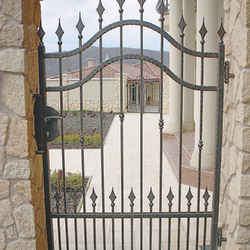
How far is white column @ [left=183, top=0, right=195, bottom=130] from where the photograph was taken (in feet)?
24.1

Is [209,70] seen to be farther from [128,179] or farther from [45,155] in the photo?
[45,155]

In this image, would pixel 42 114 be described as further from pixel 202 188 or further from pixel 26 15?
pixel 202 188

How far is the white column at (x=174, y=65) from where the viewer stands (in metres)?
7.36

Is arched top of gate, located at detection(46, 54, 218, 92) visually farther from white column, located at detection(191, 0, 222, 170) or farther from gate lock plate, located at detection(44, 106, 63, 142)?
white column, located at detection(191, 0, 222, 170)

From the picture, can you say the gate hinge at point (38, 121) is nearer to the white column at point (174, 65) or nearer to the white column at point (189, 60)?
the white column at point (174, 65)

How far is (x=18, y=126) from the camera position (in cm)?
207

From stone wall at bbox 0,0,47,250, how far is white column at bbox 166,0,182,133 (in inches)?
225

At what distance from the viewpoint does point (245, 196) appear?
6.91 feet

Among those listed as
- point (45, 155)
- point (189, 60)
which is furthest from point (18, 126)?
point (189, 60)

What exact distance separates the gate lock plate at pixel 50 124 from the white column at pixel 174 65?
556cm

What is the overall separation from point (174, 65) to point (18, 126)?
20.1ft

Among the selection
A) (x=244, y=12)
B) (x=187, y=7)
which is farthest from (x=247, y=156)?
(x=187, y=7)

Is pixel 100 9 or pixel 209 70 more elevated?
pixel 100 9

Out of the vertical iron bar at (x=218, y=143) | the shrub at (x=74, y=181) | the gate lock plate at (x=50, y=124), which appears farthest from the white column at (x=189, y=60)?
the gate lock plate at (x=50, y=124)
